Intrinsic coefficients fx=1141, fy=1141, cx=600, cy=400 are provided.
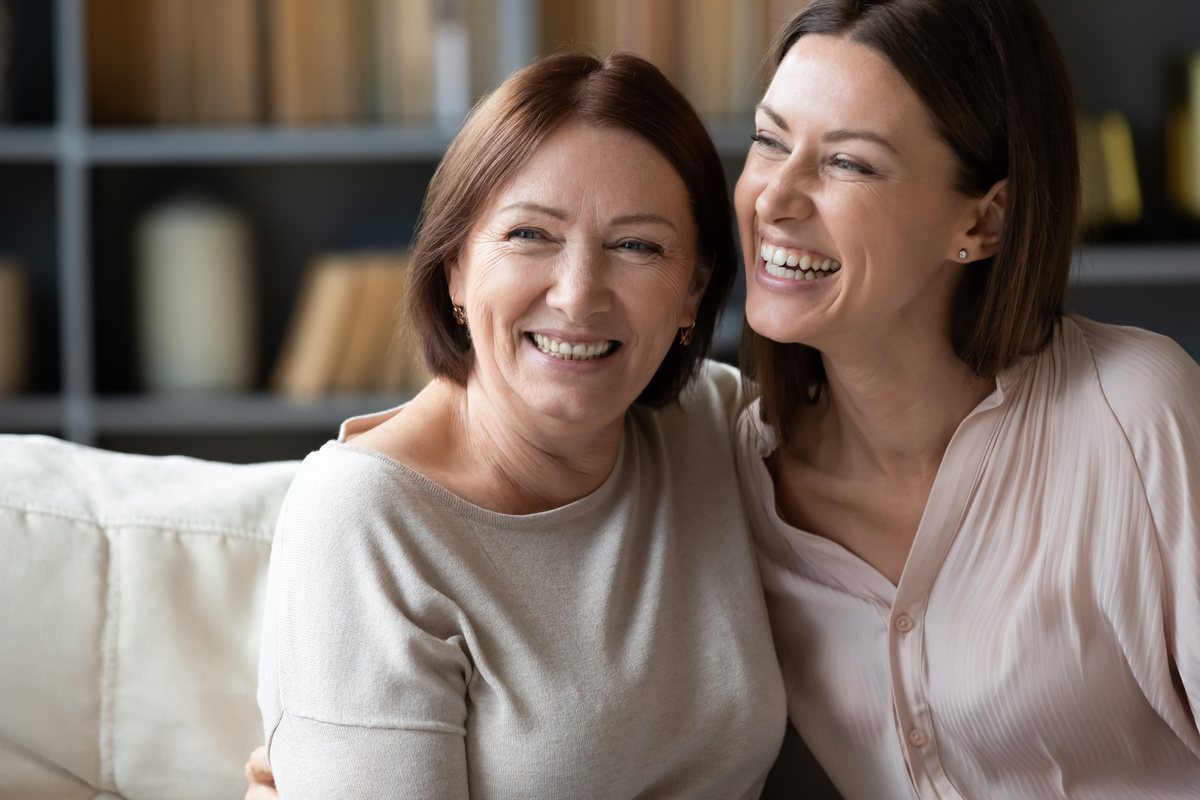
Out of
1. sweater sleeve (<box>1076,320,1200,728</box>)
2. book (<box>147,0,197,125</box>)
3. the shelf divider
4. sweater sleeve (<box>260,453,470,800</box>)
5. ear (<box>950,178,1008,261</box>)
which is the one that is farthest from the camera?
book (<box>147,0,197,125</box>)

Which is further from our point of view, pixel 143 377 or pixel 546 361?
pixel 143 377

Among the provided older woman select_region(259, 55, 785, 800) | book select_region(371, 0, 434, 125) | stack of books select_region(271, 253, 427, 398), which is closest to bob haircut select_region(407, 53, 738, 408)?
older woman select_region(259, 55, 785, 800)

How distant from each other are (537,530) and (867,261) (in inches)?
19.0

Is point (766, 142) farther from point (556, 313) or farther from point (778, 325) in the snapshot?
point (556, 313)

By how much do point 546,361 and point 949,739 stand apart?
66 cm

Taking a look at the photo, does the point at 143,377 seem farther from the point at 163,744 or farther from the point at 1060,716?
the point at 1060,716

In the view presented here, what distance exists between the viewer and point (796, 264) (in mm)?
1338

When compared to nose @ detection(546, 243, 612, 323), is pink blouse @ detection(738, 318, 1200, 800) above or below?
below

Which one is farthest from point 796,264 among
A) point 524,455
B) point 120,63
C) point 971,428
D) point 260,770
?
point 120,63

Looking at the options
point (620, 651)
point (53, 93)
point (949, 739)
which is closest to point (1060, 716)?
point (949, 739)

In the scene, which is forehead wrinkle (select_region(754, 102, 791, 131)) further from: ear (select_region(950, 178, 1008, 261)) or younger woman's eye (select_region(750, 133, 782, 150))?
ear (select_region(950, 178, 1008, 261))

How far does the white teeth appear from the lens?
1271 mm

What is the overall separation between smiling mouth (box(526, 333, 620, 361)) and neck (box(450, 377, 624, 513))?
0.08 m

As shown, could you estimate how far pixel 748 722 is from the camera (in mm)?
1301
